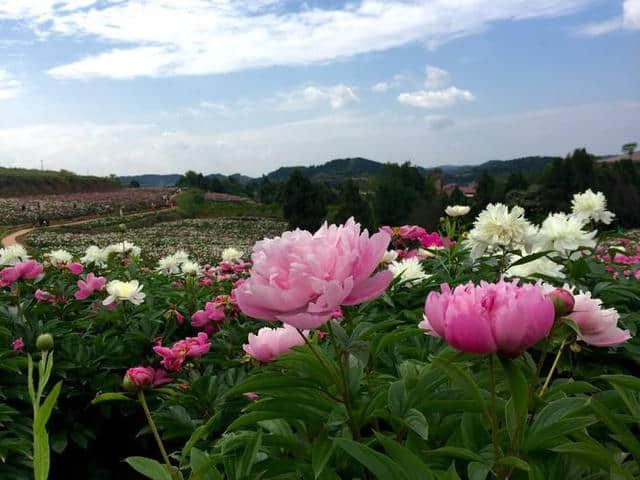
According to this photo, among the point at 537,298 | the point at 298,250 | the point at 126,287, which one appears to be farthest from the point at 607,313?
the point at 126,287

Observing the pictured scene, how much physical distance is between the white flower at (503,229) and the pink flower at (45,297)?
88.3 inches

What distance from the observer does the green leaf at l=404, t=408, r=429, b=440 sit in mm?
902

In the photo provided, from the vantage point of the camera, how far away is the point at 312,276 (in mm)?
834

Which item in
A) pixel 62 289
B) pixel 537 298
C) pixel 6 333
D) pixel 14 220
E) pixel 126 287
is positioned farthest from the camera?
pixel 14 220

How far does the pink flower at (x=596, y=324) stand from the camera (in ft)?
3.10

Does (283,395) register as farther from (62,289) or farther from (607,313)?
(62,289)

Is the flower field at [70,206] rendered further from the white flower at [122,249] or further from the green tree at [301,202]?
the white flower at [122,249]

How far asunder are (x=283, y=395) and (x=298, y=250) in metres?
0.26

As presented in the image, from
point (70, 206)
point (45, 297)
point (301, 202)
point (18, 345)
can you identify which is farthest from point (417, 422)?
point (70, 206)

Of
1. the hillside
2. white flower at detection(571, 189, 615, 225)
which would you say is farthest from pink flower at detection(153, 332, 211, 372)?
the hillside

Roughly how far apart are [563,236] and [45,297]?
2574 millimetres

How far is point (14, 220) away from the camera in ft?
99.2

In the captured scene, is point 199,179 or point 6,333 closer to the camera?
point 6,333

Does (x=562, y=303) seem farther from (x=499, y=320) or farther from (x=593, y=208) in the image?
(x=593, y=208)
